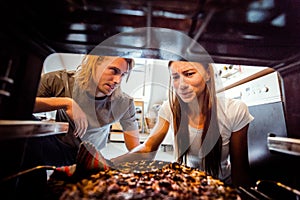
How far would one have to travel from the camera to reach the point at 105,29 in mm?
474

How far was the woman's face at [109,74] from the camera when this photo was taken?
774 millimetres

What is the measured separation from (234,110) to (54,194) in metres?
0.82

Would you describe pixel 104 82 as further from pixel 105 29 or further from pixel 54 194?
pixel 54 194

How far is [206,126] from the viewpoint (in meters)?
0.81

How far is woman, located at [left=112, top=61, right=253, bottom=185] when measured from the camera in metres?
0.76

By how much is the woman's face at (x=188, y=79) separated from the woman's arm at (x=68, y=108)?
0.48 metres

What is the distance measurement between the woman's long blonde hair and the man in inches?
8.7

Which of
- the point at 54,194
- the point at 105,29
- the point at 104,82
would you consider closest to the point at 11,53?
the point at 105,29

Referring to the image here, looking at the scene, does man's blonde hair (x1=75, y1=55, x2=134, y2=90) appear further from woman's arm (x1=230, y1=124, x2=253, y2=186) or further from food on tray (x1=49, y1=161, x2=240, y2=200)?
woman's arm (x1=230, y1=124, x2=253, y2=186)

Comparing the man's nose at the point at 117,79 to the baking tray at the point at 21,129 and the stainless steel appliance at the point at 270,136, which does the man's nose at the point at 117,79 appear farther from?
the stainless steel appliance at the point at 270,136

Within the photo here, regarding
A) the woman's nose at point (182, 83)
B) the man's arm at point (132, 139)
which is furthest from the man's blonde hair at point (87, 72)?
the woman's nose at point (182, 83)

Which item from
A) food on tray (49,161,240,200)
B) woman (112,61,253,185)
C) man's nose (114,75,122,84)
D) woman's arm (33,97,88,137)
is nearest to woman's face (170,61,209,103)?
woman (112,61,253,185)

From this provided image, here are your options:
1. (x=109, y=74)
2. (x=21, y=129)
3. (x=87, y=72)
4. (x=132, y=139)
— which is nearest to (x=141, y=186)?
(x=21, y=129)

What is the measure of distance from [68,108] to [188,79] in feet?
1.88
